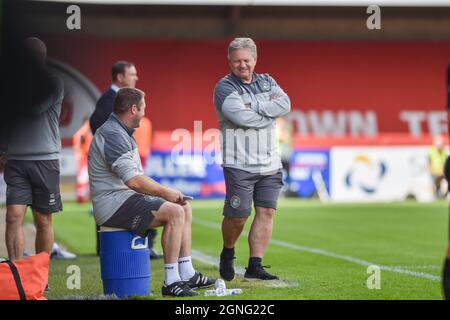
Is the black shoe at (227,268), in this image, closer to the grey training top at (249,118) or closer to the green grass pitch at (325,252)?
the green grass pitch at (325,252)

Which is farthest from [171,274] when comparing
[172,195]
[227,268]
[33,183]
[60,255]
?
[60,255]

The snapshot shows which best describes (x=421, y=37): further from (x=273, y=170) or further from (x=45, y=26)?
(x=273, y=170)

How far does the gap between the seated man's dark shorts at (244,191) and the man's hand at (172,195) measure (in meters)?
0.96

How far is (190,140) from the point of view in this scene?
81.8ft

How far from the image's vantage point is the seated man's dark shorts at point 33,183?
279 inches

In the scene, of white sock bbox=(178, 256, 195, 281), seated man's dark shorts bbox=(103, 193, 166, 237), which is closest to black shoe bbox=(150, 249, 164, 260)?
white sock bbox=(178, 256, 195, 281)

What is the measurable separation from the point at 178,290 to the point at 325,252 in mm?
4509

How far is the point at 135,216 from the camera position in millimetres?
6098

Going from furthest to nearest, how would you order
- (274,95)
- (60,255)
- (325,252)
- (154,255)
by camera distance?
(325,252) → (60,255) → (154,255) → (274,95)

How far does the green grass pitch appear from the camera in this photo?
657 cm

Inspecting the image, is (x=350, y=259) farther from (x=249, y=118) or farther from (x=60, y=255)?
(x=249, y=118)

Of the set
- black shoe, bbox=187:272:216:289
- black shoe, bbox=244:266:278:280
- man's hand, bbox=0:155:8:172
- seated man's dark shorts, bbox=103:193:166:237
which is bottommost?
black shoe, bbox=244:266:278:280

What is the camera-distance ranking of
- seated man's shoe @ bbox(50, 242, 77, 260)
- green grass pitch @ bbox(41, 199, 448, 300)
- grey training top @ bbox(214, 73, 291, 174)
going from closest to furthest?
green grass pitch @ bbox(41, 199, 448, 300) < grey training top @ bbox(214, 73, 291, 174) < seated man's shoe @ bbox(50, 242, 77, 260)

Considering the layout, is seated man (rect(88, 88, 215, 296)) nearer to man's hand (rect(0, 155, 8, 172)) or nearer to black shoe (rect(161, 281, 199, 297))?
black shoe (rect(161, 281, 199, 297))
